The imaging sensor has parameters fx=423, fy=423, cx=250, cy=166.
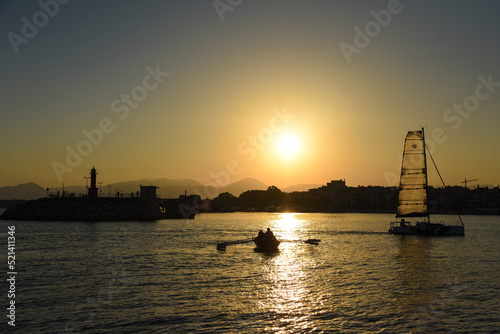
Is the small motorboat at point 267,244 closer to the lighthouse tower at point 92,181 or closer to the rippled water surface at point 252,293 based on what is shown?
the rippled water surface at point 252,293

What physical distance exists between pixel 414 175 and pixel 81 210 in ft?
312

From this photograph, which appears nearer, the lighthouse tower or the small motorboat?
the small motorboat

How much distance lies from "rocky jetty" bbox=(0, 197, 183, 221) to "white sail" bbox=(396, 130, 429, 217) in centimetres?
8753

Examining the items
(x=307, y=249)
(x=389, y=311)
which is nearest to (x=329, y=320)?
(x=389, y=311)

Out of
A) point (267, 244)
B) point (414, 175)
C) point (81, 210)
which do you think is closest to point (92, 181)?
point (81, 210)

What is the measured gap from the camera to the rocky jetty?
125562mm

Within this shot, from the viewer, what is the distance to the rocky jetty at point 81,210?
12556cm

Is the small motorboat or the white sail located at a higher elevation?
the white sail

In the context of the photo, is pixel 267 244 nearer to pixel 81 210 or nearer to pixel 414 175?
pixel 414 175

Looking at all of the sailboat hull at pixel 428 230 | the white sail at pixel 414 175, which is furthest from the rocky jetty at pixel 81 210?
the white sail at pixel 414 175

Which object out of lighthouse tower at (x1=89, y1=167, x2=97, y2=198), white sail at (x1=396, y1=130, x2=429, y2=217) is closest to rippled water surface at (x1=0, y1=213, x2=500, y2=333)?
white sail at (x1=396, y1=130, x2=429, y2=217)

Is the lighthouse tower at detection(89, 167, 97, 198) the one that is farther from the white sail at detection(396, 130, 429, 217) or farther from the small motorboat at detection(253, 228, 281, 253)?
the small motorboat at detection(253, 228, 281, 253)

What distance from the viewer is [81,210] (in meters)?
127

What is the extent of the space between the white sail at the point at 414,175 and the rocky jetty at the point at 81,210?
287 feet
